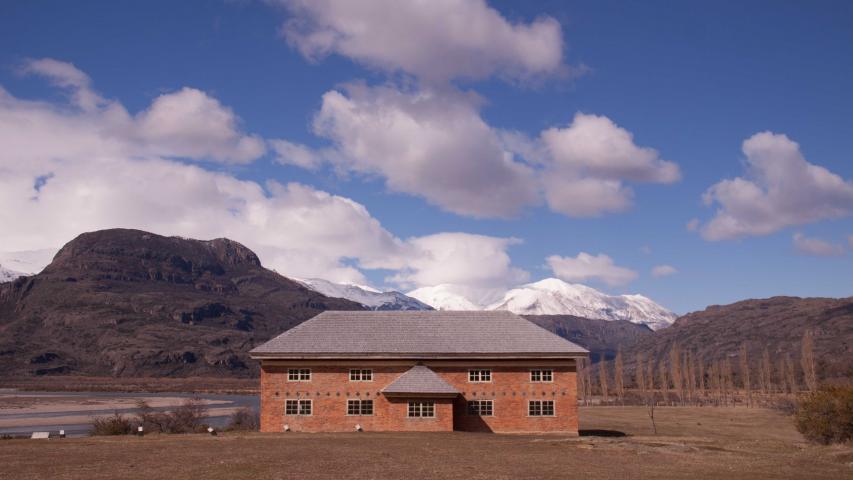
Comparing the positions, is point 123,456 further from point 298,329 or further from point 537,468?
point 298,329

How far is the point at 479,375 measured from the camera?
5019cm

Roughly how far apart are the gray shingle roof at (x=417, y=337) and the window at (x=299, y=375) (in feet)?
3.56

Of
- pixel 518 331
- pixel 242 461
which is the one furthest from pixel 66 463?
pixel 518 331

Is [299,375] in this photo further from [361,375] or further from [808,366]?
[808,366]

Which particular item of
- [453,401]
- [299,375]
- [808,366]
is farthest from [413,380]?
[808,366]

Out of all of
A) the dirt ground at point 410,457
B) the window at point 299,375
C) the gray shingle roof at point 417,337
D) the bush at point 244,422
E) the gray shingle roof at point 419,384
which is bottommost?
the bush at point 244,422

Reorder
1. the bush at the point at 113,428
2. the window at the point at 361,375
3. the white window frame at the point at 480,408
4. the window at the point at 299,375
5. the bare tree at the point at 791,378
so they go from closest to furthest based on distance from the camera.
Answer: the white window frame at the point at 480,408 → the window at the point at 361,375 → the window at the point at 299,375 → the bush at the point at 113,428 → the bare tree at the point at 791,378

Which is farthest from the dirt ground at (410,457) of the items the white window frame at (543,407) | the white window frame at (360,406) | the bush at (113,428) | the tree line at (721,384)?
the tree line at (721,384)

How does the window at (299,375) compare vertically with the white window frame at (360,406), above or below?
above

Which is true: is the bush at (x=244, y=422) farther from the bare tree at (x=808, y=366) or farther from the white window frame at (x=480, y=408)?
the bare tree at (x=808, y=366)

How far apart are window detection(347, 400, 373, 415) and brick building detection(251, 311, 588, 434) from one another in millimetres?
51

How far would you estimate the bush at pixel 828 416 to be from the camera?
134 feet

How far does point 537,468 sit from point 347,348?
23157 mm

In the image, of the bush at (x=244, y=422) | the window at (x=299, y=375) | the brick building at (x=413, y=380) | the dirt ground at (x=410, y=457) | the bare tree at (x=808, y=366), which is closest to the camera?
the dirt ground at (x=410, y=457)
